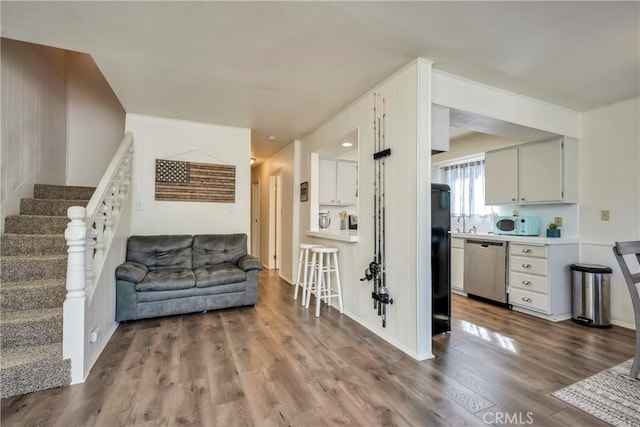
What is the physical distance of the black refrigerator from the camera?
283cm

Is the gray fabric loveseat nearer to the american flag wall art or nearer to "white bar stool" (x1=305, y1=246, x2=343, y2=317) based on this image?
the american flag wall art

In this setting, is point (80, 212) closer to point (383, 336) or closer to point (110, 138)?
point (383, 336)

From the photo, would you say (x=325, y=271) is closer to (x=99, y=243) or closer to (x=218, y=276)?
(x=218, y=276)

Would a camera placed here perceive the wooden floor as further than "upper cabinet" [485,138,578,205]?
No

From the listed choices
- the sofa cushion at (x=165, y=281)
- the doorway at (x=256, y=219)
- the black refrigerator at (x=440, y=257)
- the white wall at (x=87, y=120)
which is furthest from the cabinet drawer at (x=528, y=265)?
the white wall at (x=87, y=120)

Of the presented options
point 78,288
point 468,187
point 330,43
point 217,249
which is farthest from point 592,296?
point 78,288

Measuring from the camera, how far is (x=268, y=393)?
6.08 feet

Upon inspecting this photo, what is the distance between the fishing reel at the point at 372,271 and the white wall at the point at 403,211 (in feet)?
0.41

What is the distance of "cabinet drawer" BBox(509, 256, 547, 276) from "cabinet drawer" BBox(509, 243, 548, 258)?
0.16 ft

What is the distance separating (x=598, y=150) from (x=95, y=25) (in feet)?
16.5

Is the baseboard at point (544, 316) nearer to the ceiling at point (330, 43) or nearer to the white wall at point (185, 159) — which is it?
the ceiling at point (330, 43)

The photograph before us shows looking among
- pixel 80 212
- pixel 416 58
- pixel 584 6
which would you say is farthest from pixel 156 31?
pixel 584 6

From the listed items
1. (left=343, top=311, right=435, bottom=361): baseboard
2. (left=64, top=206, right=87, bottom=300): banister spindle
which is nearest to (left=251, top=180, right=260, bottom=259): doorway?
(left=343, top=311, right=435, bottom=361): baseboard

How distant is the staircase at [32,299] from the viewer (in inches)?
72.3
